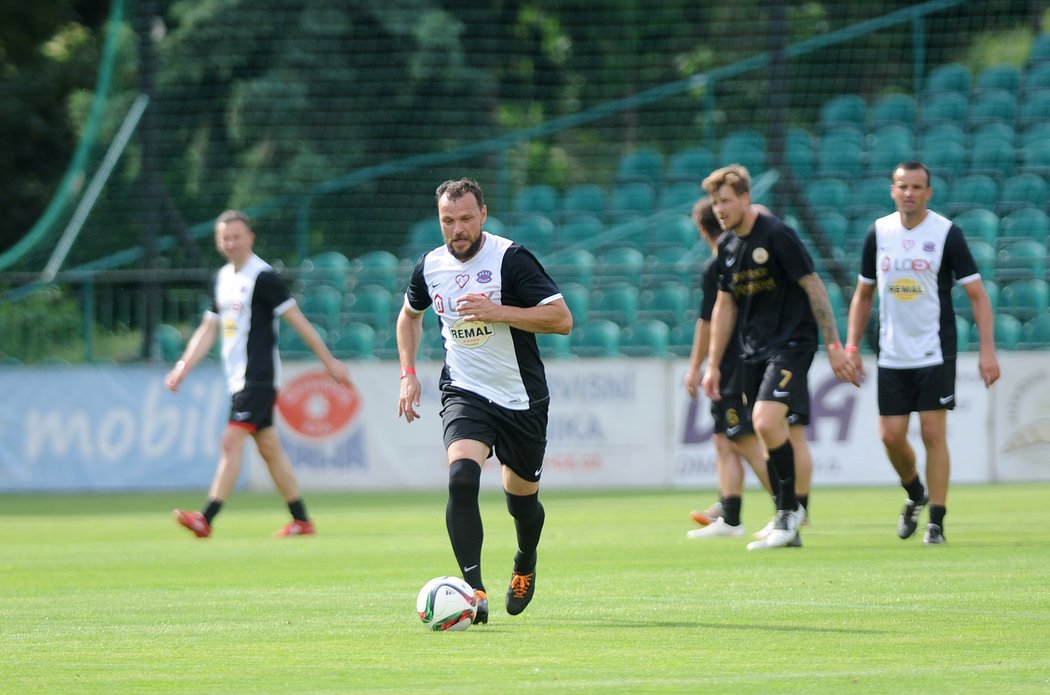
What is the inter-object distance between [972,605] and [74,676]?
3.85m

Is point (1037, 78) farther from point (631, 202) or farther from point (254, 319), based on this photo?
point (254, 319)

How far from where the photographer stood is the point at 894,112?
25.6 meters

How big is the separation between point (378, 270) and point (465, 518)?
1344 cm

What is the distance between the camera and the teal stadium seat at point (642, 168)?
2577cm

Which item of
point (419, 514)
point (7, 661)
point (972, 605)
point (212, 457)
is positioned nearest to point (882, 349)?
point (972, 605)

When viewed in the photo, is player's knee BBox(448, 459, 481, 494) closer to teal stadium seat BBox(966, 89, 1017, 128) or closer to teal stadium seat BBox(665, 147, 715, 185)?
teal stadium seat BBox(665, 147, 715, 185)

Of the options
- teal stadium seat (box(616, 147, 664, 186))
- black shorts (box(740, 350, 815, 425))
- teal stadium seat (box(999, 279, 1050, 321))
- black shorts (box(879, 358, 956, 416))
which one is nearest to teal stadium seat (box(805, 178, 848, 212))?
teal stadium seat (box(616, 147, 664, 186))

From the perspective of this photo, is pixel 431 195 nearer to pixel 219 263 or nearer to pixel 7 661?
pixel 219 263

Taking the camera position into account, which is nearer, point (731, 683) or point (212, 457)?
point (731, 683)

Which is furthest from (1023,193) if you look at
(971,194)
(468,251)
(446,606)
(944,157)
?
(446,606)

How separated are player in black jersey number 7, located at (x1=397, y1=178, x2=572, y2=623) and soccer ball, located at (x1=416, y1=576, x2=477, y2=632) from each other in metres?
0.21

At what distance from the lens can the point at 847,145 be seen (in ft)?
82.5

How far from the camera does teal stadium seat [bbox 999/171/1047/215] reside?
75.2ft

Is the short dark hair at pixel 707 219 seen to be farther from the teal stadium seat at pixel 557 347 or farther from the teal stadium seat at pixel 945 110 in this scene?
the teal stadium seat at pixel 945 110
